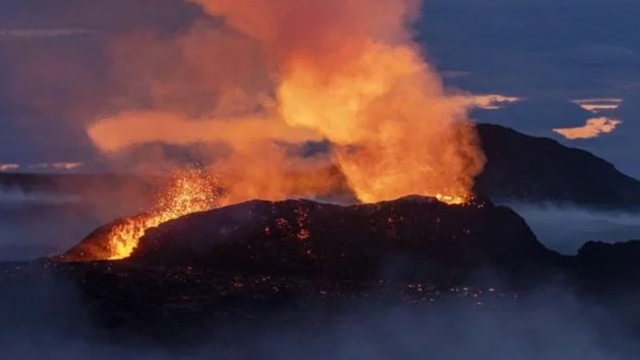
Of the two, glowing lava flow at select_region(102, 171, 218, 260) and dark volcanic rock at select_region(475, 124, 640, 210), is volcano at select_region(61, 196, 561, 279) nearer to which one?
glowing lava flow at select_region(102, 171, 218, 260)

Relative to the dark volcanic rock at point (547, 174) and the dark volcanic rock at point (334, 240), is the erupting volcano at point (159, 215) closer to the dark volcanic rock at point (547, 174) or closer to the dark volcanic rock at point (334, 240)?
the dark volcanic rock at point (334, 240)

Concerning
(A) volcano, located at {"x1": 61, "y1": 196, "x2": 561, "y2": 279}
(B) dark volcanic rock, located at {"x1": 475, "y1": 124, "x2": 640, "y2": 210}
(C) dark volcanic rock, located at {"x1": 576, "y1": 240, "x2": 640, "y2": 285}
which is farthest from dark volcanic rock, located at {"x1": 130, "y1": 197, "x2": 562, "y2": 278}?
(B) dark volcanic rock, located at {"x1": 475, "y1": 124, "x2": 640, "y2": 210}

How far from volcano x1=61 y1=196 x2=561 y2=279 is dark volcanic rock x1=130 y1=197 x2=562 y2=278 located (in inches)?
2.2

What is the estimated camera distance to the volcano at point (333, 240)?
93062 mm

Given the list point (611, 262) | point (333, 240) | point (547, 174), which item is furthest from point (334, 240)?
point (547, 174)

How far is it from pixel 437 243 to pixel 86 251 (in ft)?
71.0

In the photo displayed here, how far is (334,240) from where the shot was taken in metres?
94.6

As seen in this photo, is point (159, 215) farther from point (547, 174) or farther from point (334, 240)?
point (547, 174)

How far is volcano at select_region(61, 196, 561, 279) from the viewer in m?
93.1

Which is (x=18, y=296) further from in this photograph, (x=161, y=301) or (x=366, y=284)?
(x=366, y=284)

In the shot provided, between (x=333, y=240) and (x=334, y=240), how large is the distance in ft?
0.28

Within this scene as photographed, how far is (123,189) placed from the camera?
505 ft

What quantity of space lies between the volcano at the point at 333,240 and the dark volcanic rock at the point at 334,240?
6cm

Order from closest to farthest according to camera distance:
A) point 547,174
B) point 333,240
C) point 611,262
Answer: point 333,240, point 611,262, point 547,174
